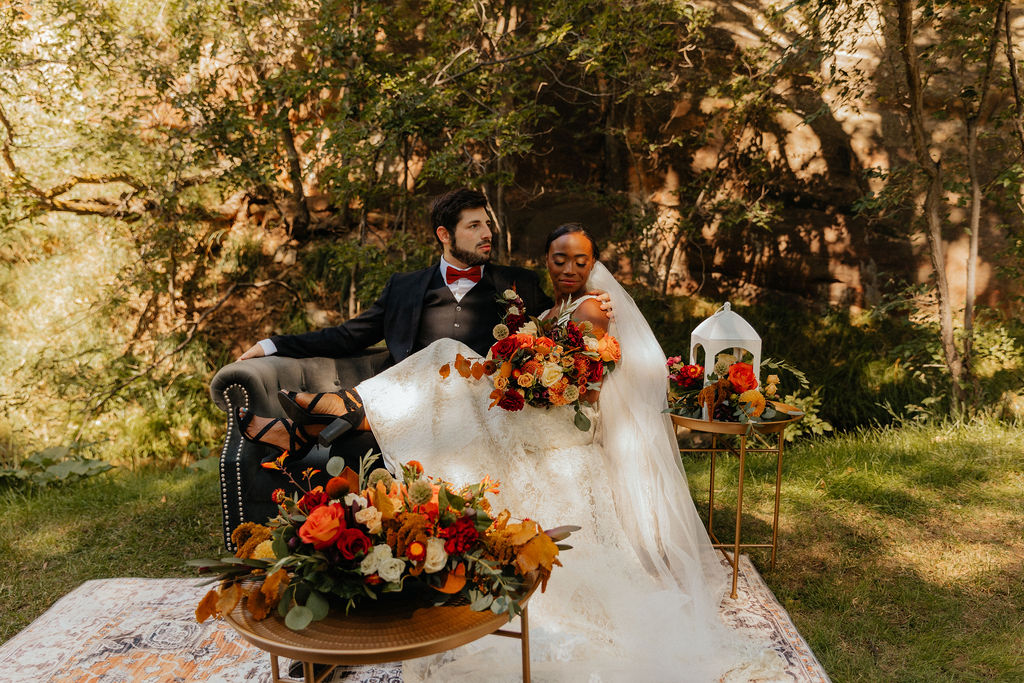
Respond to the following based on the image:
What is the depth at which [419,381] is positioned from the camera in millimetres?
3186

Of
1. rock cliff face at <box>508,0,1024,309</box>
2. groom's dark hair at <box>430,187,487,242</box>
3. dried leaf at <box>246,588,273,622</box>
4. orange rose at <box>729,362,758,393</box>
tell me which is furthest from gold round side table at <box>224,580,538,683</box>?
rock cliff face at <box>508,0,1024,309</box>

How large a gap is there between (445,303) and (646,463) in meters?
1.48

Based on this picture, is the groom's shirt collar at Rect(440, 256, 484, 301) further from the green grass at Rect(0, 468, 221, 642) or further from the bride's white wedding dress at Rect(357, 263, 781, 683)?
the green grass at Rect(0, 468, 221, 642)

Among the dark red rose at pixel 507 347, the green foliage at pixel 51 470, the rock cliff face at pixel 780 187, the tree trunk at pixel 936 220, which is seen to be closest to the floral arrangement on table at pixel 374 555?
the dark red rose at pixel 507 347

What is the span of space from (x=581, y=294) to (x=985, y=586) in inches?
92.4

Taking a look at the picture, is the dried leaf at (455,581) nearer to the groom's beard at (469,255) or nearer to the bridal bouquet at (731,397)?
the bridal bouquet at (731,397)

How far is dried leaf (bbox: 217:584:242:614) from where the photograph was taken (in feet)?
5.80

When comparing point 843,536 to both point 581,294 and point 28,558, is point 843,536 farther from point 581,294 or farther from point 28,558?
point 28,558

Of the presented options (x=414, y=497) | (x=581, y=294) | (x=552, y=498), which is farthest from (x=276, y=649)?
(x=581, y=294)

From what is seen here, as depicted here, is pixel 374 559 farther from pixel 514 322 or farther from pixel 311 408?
pixel 311 408

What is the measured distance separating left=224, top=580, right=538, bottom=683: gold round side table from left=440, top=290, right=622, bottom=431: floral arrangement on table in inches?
38.3

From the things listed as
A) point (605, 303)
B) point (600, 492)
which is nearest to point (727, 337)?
point (605, 303)

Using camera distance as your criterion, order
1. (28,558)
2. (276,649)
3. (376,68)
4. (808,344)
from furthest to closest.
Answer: (808,344) → (376,68) → (28,558) → (276,649)

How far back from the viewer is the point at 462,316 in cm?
387
